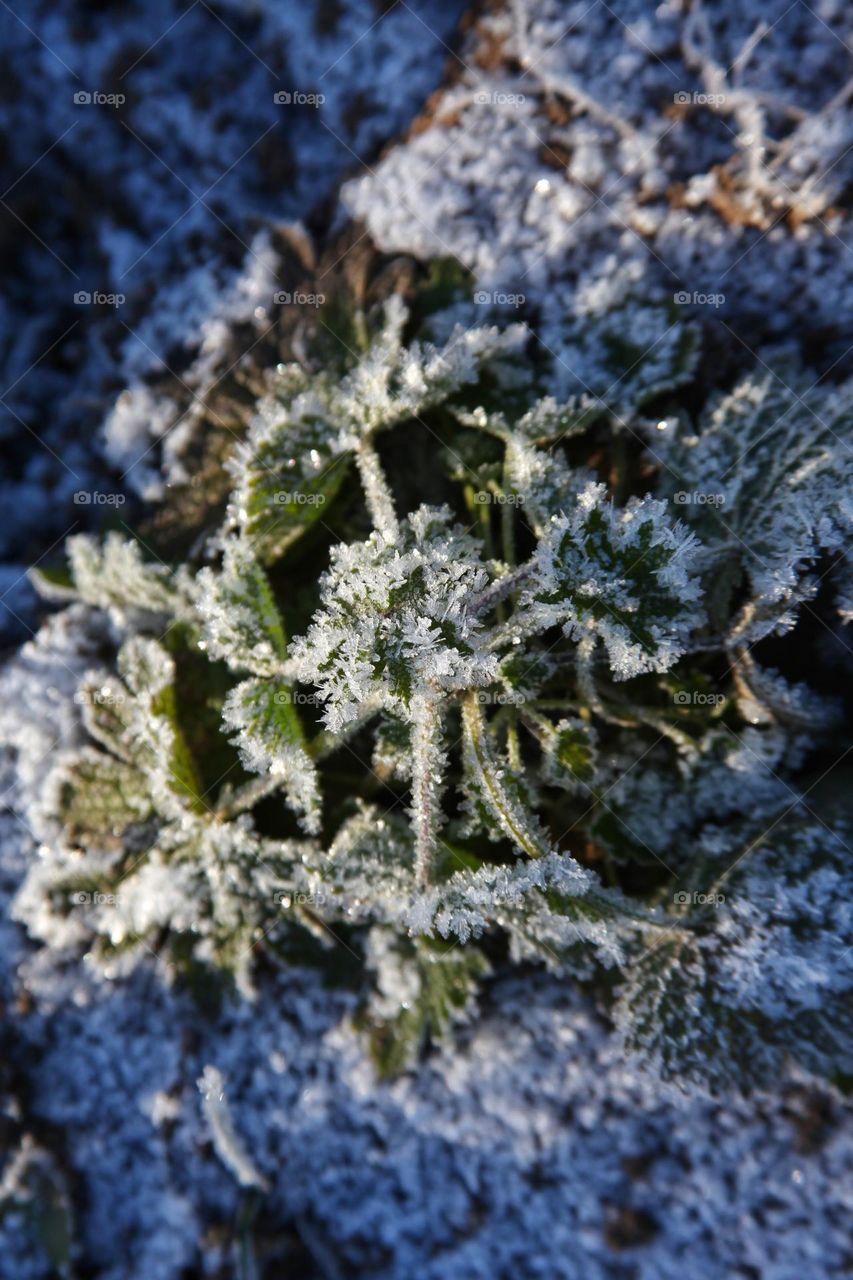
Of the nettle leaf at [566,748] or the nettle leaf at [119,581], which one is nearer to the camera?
the nettle leaf at [566,748]

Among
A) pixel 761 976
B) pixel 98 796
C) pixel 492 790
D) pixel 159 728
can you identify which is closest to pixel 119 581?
pixel 159 728

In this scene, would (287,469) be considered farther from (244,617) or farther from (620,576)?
(620,576)

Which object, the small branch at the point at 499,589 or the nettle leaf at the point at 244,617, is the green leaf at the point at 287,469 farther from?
the small branch at the point at 499,589

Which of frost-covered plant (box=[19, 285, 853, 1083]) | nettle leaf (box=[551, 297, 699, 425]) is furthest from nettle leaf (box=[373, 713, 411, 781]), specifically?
nettle leaf (box=[551, 297, 699, 425])

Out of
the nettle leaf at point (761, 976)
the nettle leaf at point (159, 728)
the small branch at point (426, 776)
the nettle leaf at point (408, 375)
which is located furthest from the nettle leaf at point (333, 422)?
the nettle leaf at point (761, 976)

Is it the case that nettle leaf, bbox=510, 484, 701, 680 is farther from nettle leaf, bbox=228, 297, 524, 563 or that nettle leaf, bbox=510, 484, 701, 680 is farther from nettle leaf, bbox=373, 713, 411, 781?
nettle leaf, bbox=228, 297, 524, 563

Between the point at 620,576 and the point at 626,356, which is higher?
the point at 626,356
